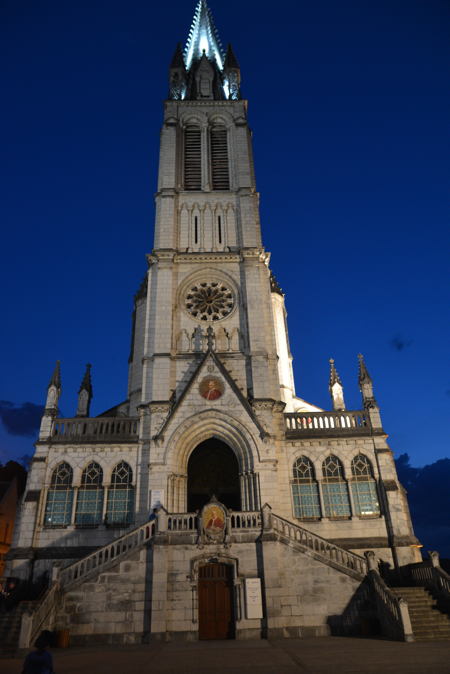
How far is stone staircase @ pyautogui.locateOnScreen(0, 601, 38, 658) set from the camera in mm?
15340

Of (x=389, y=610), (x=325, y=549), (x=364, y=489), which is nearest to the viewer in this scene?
(x=389, y=610)

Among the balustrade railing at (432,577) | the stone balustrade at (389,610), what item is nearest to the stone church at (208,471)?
the stone balustrade at (389,610)

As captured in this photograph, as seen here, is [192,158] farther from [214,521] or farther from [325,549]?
[325,549]

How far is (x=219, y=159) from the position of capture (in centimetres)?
3594

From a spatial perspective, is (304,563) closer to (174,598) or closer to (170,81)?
(174,598)

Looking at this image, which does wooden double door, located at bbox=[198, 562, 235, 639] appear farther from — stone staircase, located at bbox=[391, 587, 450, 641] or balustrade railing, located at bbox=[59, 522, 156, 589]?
stone staircase, located at bbox=[391, 587, 450, 641]

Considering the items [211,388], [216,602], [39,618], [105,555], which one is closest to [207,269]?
[211,388]

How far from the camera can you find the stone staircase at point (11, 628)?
15.3m

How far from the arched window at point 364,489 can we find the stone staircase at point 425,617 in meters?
5.19

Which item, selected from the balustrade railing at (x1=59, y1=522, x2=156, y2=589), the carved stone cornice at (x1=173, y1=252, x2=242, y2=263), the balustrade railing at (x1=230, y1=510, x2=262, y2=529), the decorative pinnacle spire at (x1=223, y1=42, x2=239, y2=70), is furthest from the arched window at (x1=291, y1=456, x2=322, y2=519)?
the decorative pinnacle spire at (x1=223, y1=42, x2=239, y2=70)

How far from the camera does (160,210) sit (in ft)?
107

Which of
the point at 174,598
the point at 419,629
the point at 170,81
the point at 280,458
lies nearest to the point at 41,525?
the point at 174,598

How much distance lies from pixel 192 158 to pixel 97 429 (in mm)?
22101

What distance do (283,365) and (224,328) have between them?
6.71 m
